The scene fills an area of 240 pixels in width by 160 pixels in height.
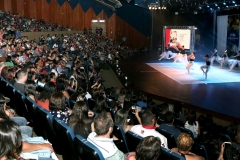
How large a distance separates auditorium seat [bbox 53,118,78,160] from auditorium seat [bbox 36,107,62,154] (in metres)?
0.20

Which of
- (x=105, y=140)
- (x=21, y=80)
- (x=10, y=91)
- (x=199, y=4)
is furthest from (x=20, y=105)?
(x=199, y=4)

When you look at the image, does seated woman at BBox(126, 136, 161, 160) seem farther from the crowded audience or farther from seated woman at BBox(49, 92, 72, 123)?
seated woman at BBox(49, 92, 72, 123)

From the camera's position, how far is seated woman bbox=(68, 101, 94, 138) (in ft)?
11.6

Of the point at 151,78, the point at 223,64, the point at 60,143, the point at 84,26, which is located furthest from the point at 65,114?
the point at 84,26

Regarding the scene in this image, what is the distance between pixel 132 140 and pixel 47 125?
1.01m

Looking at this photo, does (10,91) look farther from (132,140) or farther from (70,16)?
(70,16)

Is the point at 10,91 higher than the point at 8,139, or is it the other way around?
the point at 8,139

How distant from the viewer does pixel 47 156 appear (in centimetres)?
280

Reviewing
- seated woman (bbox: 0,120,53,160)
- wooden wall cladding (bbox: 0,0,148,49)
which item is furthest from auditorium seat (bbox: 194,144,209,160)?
wooden wall cladding (bbox: 0,0,148,49)

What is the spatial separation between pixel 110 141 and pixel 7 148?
120cm

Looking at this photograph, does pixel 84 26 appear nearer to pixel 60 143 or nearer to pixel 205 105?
pixel 205 105

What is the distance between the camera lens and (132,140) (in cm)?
342

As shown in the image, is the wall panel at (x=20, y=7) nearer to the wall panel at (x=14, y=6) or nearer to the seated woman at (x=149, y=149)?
the wall panel at (x=14, y=6)

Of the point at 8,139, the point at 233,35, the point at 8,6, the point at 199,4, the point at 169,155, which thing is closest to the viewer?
the point at 8,139
